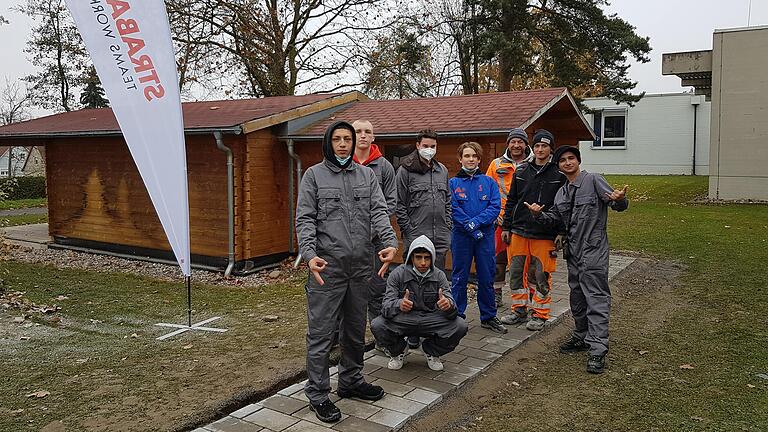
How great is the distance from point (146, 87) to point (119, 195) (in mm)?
5765

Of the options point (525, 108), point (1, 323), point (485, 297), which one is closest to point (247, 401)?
point (485, 297)

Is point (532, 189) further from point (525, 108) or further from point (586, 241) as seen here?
point (525, 108)

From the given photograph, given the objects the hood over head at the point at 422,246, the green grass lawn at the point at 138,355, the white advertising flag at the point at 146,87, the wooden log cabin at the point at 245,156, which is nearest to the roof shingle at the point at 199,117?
the wooden log cabin at the point at 245,156

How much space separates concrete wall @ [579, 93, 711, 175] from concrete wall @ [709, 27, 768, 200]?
1314cm

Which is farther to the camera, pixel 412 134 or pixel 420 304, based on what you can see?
pixel 412 134

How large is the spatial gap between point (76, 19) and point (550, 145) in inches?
175

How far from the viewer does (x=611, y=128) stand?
33.8m

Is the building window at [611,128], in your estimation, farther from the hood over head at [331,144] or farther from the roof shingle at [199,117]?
the hood over head at [331,144]

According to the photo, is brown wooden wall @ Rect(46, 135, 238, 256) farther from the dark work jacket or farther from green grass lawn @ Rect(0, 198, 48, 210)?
green grass lawn @ Rect(0, 198, 48, 210)

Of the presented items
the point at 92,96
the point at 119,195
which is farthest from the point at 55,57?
the point at 119,195

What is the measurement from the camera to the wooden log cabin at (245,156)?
898 centimetres

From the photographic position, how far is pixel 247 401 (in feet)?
14.3

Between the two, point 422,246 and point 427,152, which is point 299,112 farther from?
point 422,246

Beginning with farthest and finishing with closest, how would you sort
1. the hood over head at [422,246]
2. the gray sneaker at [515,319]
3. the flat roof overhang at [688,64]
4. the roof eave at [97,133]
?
1. the flat roof overhang at [688,64]
2. the roof eave at [97,133]
3. the gray sneaker at [515,319]
4. the hood over head at [422,246]
